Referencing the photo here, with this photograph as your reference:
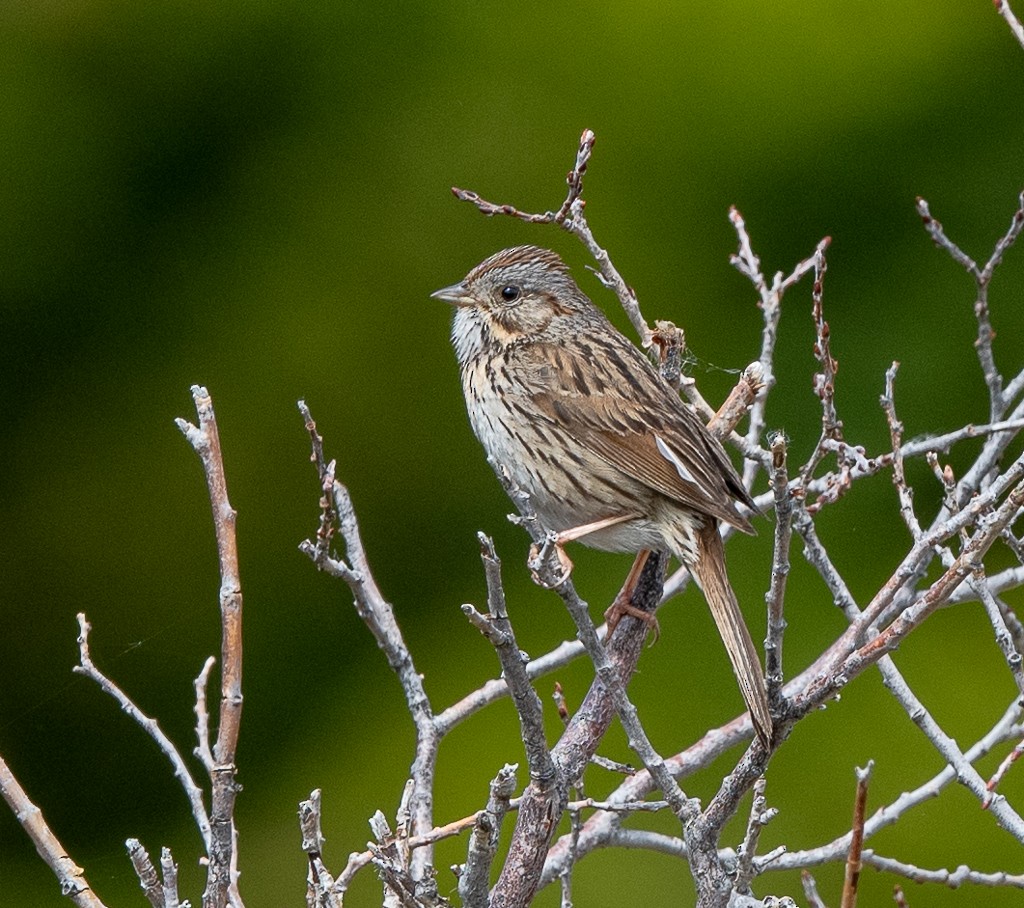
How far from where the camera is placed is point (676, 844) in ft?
8.13

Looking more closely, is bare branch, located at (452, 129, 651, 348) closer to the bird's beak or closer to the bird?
the bird

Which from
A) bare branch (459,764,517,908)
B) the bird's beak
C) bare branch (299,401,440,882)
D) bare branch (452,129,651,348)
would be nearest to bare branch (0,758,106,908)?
bare branch (459,764,517,908)

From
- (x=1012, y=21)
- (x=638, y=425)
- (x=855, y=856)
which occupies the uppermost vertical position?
(x=1012, y=21)

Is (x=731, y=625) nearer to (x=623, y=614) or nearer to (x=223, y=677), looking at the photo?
(x=623, y=614)

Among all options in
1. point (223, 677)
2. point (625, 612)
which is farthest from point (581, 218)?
point (223, 677)

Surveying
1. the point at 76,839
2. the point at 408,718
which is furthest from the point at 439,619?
the point at 76,839

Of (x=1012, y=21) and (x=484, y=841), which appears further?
(x=1012, y=21)

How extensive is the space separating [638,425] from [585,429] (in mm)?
94

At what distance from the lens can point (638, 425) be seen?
287 centimetres

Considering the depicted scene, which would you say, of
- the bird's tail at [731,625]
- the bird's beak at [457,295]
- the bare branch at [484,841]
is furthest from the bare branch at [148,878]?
the bird's beak at [457,295]

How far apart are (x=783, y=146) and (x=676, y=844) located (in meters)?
2.30

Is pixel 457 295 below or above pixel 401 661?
above

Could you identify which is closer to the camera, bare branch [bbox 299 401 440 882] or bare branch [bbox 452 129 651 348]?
Result: bare branch [bbox 299 401 440 882]

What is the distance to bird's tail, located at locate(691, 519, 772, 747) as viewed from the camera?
198 centimetres
